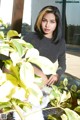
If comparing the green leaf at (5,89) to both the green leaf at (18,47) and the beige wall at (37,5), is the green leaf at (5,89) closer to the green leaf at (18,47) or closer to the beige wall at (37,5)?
the green leaf at (18,47)

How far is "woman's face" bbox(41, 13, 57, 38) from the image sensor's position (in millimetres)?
1922

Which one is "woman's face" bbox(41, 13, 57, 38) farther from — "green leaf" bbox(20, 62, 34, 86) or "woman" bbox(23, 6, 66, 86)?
"green leaf" bbox(20, 62, 34, 86)

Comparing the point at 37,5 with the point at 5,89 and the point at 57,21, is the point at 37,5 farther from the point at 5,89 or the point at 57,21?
the point at 5,89

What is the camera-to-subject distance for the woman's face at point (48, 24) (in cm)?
192

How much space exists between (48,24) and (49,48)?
0.15 meters

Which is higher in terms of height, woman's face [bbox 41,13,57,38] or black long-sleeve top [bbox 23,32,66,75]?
woman's face [bbox 41,13,57,38]

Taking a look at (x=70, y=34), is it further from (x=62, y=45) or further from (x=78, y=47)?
(x=62, y=45)

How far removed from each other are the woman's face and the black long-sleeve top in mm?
45

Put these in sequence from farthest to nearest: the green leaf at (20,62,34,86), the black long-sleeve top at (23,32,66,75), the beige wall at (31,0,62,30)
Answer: the beige wall at (31,0,62,30) → the black long-sleeve top at (23,32,66,75) → the green leaf at (20,62,34,86)

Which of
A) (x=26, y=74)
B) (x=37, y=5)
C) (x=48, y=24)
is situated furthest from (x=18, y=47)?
(x=37, y=5)

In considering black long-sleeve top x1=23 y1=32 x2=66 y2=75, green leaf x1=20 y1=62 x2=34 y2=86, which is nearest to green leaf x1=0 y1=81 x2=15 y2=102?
green leaf x1=20 y1=62 x2=34 y2=86

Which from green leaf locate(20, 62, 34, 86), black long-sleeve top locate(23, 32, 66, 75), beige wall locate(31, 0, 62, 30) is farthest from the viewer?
beige wall locate(31, 0, 62, 30)

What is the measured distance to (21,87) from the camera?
467 mm

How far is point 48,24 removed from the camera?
6.28 ft
